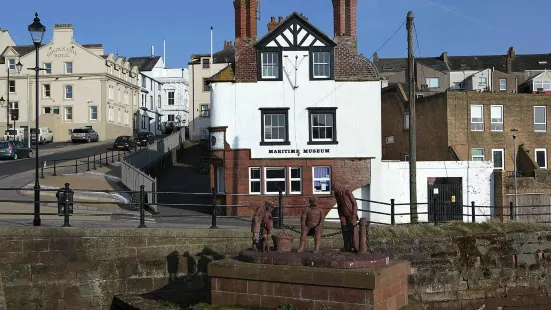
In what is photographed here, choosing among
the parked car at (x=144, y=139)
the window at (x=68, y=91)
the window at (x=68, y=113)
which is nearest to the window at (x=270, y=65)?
the parked car at (x=144, y=139)

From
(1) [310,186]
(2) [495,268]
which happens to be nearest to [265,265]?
(2) [495,268]

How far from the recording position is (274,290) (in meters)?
10.7

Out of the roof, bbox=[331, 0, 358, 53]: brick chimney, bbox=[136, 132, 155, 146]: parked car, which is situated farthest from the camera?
the roof

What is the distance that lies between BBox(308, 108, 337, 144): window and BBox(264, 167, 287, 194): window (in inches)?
86.3

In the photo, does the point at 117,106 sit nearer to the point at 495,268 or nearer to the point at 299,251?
the point at 495,268

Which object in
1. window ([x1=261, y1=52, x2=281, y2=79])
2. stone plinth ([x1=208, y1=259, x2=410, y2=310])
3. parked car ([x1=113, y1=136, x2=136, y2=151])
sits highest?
window ([x1=261, y1=52, x2=281, y2=79])

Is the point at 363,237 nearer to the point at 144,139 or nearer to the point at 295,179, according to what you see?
the point at 295,179

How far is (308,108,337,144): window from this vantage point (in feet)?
94.1

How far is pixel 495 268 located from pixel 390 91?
2572 centimetres

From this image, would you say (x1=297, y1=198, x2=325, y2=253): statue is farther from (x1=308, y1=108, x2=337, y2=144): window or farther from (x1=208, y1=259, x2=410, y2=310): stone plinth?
(x1=308, y1=108, x2=337, y2=144): window

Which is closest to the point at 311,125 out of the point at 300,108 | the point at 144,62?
the point at 300,108

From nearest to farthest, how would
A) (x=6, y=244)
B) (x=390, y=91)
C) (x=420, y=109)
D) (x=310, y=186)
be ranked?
(x=6, y=244)
(x=310, y=186)
(x=420, y=109)
(x=390, y=91)

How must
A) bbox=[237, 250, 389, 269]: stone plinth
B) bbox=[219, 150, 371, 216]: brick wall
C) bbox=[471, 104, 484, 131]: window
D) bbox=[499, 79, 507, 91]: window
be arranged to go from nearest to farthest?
1. bbox=[237, 250, 389, 269]: stone plinth
2. bbox=[219, 150, 371, 216]: brick wall
3. bbox=[471, 104, 484, 131]: window
4. bbox=[499, 79, 507, 91]: window

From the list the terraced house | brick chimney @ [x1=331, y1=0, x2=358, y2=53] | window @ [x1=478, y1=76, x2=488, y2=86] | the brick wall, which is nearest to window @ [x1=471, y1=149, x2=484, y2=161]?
the brick wall
